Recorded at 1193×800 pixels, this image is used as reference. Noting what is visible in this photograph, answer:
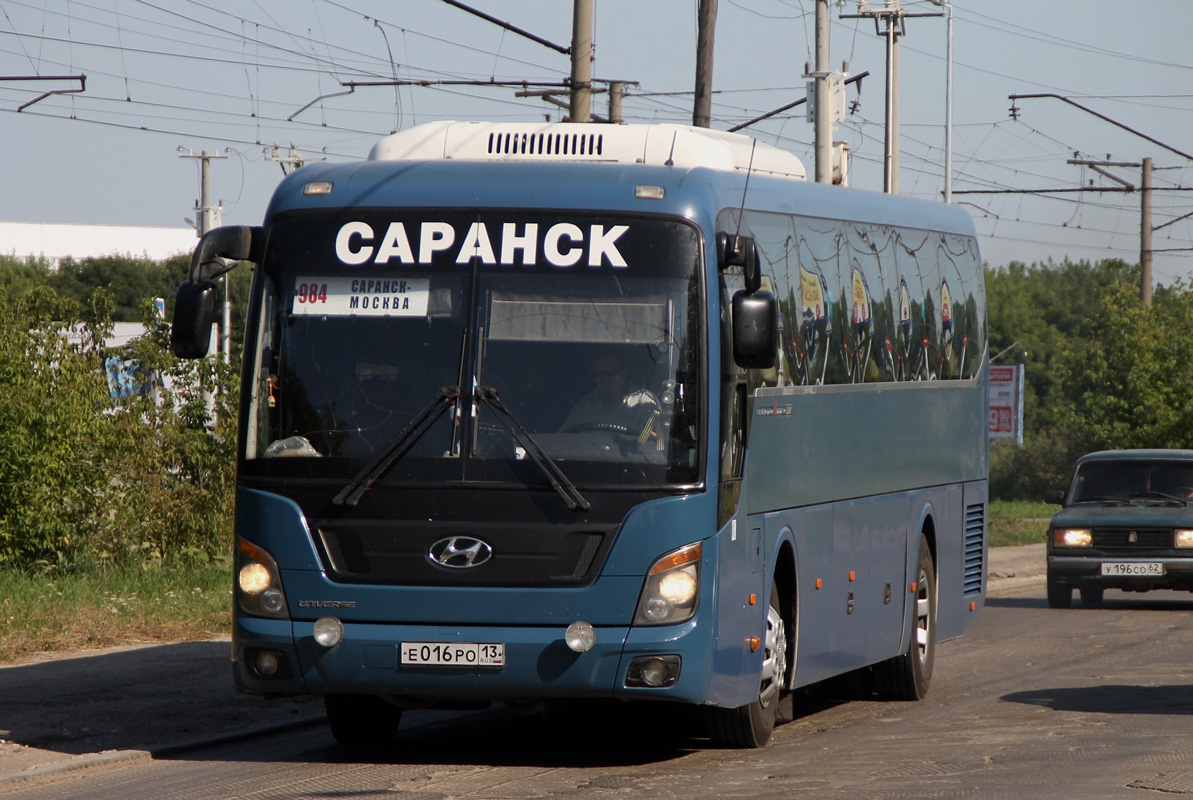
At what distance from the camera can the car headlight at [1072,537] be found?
71.8 ft

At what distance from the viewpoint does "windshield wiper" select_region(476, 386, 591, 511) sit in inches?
344

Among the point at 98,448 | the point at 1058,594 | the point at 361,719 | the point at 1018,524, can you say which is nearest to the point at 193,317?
the point at 361,719

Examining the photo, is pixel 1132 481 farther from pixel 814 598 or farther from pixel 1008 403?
pixel 1008 403

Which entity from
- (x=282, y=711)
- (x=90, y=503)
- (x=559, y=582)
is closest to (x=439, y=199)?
(x=559, y=582)

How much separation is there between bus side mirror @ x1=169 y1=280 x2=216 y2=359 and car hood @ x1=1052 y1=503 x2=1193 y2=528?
14753 mm

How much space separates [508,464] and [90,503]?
1035 cm

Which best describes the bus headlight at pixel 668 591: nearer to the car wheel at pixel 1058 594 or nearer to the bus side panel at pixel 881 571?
the bus side panel at pixel 881 571

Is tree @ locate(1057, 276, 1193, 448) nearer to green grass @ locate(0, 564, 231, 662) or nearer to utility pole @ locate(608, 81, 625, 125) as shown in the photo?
utility pole @ locate(608, 81, 625, 125)

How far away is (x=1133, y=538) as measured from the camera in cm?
2169

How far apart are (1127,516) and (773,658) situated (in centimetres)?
1281

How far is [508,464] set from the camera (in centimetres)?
884

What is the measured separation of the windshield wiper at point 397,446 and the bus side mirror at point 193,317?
1.00 meters

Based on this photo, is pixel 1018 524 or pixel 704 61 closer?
pixel 704 61

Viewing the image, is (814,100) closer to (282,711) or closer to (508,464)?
(282,711)
